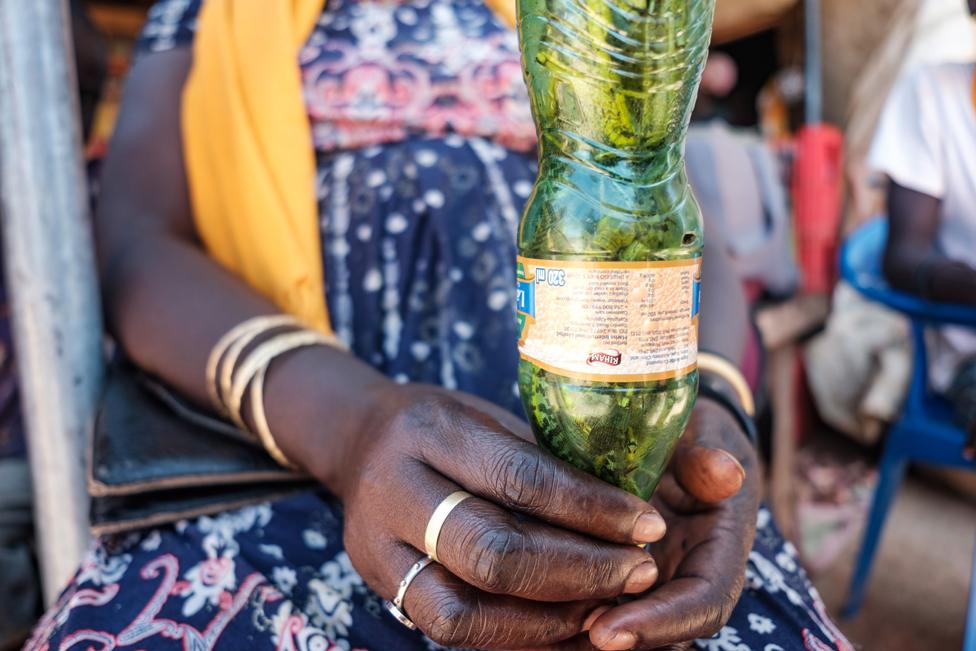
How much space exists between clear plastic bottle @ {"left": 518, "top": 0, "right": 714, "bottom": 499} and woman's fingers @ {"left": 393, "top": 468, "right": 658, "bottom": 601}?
72mm

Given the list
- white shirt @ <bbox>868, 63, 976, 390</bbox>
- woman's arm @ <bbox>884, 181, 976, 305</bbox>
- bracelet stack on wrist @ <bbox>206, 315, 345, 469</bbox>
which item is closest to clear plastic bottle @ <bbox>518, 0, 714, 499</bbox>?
bracelet stack on wrist @ <bbox>206, 315, 345, 469</bbox>

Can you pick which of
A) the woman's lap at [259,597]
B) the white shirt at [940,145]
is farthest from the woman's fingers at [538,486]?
the white shirt at [940,145]

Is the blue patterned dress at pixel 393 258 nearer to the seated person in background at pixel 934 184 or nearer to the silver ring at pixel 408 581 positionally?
the silver ring at pixel 408 581

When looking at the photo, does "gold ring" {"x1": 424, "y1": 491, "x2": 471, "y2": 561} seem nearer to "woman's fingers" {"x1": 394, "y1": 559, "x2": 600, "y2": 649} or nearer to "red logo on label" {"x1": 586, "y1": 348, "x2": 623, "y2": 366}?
"woman's fingers" {"x1": 394, "y1": 559, "x2": 600, "y2": 649}

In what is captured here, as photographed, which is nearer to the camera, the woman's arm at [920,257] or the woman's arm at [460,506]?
the woman's arm at [460,506]

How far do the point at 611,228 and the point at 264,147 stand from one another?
0.63m

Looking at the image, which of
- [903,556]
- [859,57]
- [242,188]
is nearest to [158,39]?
[242,188]

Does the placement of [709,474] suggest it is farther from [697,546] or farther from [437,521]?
[437,521]

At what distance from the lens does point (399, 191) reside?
0.99 meters

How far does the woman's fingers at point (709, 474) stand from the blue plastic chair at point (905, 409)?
1.04m

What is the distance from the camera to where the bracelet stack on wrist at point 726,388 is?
0.80 metres

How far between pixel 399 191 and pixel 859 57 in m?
3.66

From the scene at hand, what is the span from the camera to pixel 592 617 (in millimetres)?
583

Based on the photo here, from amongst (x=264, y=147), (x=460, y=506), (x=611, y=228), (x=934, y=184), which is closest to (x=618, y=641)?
(x=460, y=506)
